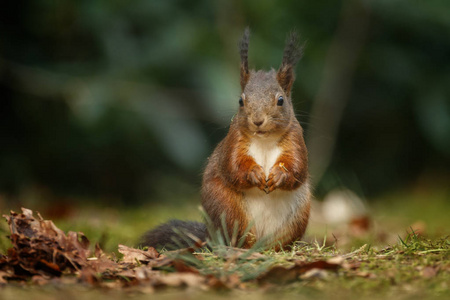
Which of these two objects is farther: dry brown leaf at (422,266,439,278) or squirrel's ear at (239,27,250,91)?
squirrel's ear at (239,27,250,91)

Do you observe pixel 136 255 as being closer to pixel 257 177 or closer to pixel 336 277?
pixel 257 177

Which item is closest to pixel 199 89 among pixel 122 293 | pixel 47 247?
pixel 47 247

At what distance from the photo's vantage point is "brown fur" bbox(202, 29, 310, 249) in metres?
3.00

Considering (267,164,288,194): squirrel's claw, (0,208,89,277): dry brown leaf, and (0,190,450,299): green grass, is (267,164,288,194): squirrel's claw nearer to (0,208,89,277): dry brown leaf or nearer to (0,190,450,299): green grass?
(0,190,450,299): green grass

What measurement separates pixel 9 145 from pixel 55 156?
0.47m

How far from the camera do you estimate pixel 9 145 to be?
6430 millimetres

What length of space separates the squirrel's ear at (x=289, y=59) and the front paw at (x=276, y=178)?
20.5 inches

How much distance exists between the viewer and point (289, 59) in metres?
3.27

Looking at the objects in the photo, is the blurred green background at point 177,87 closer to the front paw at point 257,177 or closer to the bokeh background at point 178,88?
the bokeh background at point 178,88

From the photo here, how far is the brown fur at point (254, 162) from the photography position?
2998mm

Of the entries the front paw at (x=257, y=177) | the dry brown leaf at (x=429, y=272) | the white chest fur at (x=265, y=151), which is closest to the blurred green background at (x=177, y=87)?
the white chest fur at (x=265, y=151)

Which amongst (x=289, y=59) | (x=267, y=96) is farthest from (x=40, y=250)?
(x=289, y=59)

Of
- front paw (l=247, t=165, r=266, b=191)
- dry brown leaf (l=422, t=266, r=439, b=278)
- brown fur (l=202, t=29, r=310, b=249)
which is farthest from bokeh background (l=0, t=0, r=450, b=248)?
dry brown leaf (l=422, t=266, r=439, b=278)

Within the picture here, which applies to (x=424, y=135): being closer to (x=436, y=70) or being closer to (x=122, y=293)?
(x=436, y=70)
